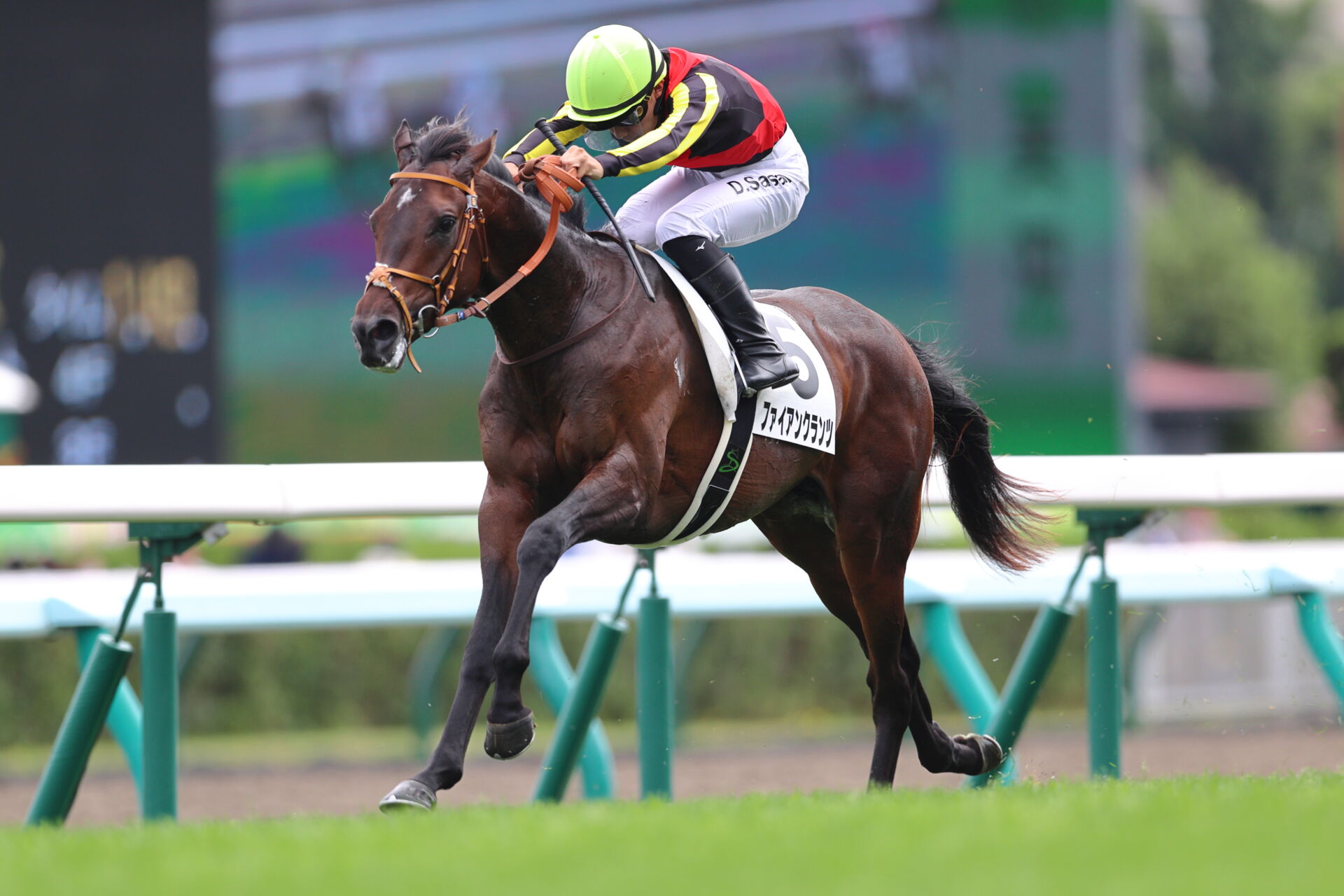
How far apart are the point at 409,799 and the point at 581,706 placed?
4.37 ft

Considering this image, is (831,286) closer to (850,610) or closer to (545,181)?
(850,610)

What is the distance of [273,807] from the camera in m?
6.02

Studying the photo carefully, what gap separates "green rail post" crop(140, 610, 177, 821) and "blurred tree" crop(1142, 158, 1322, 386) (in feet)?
72.8

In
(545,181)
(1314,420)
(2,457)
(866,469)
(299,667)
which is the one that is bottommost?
(1314,420)

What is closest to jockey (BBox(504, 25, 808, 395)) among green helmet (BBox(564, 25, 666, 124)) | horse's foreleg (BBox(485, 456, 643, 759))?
green helmet (BBox(564, 25, 666, 124))

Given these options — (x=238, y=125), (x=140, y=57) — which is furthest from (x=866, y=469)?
(x=238, y=125)

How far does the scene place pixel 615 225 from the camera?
12.1ft

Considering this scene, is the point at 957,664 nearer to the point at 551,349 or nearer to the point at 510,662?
the point at 551,349

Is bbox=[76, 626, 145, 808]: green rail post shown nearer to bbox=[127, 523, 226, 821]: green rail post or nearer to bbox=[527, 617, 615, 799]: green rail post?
bbox=[127, 523, 226, 821]: green rail post

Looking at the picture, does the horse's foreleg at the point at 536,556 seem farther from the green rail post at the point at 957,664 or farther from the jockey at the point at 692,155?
the green rail post at the point at 957,664

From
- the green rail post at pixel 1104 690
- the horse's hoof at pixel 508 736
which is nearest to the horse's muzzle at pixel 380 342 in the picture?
the horse's hoof at pixel 508 736

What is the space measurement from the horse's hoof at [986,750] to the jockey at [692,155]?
996 millimetres

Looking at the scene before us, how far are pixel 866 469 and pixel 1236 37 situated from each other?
35.3m

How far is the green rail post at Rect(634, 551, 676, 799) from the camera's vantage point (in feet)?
13.9
